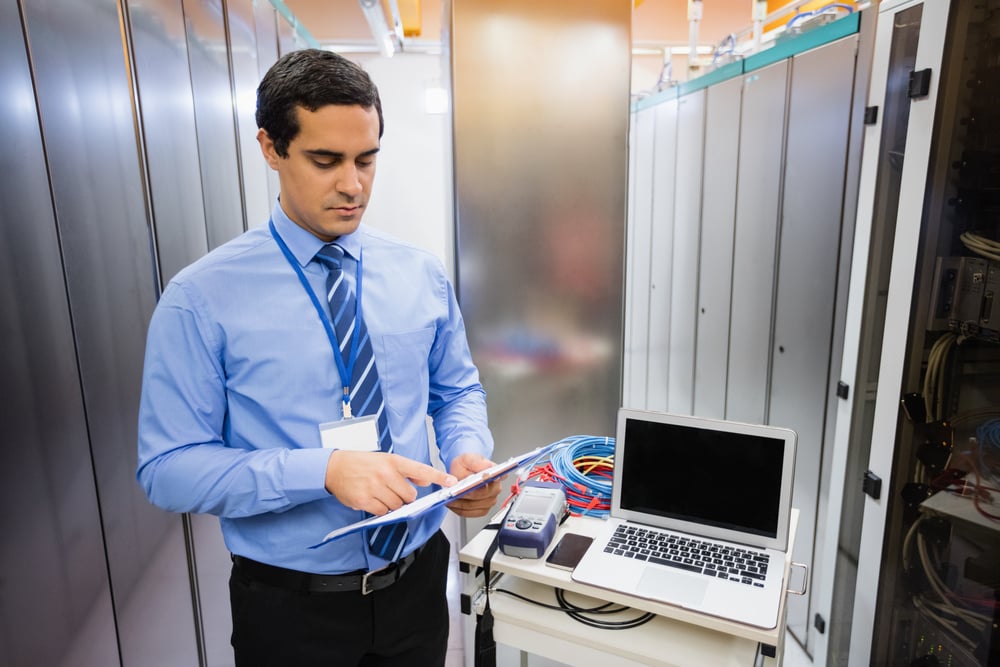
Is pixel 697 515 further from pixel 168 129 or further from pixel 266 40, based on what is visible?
pixel 266 40

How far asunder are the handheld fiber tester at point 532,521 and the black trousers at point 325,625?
1.04ft

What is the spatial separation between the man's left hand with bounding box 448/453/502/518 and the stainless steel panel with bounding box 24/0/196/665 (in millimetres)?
1016

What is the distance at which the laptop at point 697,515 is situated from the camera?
139cm

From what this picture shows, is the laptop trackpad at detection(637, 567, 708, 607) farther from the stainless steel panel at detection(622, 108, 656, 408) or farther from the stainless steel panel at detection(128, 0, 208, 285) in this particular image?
the stainless steel panel at detection(622, 108, 656, 408)

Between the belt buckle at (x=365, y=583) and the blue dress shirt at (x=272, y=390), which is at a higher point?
the blue dress shirt at (x=272, y=390)

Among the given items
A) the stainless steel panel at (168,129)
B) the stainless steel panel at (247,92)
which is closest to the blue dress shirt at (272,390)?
the stainless steel panel at (168,129)

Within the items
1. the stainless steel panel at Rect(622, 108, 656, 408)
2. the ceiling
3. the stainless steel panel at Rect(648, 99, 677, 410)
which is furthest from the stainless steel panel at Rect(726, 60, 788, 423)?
the ceiling

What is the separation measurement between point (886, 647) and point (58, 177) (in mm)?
2661

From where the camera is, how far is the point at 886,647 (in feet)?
6.32

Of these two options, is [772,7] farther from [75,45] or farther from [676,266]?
[75,45]

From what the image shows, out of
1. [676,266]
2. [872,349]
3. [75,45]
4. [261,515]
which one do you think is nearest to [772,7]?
[676,266]

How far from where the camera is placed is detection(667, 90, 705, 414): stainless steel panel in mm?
3502

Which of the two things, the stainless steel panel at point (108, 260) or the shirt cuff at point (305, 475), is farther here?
the stainless steel panel at point (108, 260)

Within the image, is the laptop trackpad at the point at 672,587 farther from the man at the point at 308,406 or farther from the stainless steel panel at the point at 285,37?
the stainless steel panel at the point at 285,37
